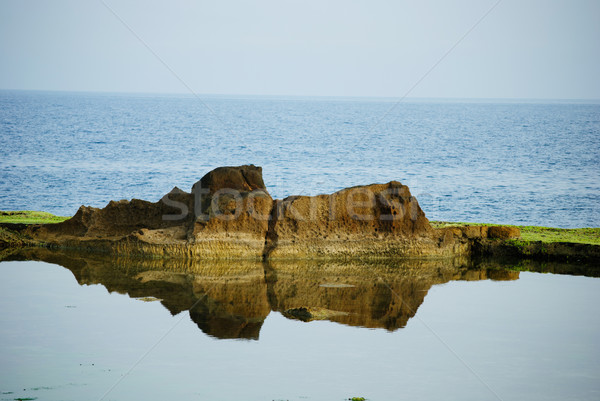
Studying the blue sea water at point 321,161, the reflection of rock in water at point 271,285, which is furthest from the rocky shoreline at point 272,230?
the blue sea water at point 321,161

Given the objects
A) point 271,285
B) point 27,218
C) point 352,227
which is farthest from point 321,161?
point 271,285

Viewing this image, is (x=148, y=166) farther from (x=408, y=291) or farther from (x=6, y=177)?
(x=408, y=291)

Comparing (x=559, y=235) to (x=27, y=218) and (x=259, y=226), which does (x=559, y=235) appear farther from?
(x=27, y=218)

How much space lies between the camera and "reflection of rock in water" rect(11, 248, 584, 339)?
13516 mm

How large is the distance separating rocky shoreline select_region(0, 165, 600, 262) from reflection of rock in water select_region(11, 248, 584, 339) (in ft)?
1.55

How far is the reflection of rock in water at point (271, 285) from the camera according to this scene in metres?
13.5

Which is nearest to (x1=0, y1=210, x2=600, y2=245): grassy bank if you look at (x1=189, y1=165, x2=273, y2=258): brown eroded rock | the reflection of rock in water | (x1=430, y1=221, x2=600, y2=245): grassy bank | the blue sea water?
(x1=430, y1=221, x2=600, y2=245): grassy bank

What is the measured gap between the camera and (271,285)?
15.9m

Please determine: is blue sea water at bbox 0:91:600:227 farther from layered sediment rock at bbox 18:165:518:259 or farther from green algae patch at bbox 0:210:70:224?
layered sediment rock at bbox 18:165:518:259

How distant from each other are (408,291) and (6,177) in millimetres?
38089

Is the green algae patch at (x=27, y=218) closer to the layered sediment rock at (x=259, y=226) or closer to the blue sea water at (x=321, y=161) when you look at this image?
the layered sediment rock at (x=259, y=226)

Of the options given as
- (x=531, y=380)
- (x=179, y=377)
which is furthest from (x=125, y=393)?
(x=531, y=380)

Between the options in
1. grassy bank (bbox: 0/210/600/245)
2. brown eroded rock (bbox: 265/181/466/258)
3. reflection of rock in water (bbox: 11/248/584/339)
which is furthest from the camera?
grassy bank (bbox: 0/210/600/245)

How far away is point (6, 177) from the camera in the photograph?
4775cm
